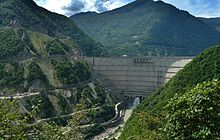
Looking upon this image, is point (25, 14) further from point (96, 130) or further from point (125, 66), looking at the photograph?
point (96, 130)

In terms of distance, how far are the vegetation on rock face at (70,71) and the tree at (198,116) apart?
288 ft

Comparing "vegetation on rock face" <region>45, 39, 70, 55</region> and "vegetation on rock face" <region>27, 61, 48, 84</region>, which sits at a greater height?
"vegetation on rock face" <region>45, 39, 70, 55</region>

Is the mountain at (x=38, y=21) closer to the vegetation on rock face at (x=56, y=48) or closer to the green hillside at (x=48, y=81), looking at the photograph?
the green hillside at (x=48, y=81)

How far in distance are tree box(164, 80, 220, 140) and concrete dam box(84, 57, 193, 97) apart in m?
93.5

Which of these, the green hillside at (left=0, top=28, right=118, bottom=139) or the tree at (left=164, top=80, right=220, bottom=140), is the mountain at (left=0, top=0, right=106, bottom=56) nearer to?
the green hillside at (left=0, top=28, right=118, bottom=139)

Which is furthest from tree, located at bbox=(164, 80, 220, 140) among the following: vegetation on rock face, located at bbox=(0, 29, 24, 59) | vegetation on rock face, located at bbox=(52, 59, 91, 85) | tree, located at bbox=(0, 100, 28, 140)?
vegetation on rock face, located at bbox=(0, 29, 24, 59)

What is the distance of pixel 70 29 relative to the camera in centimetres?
16175

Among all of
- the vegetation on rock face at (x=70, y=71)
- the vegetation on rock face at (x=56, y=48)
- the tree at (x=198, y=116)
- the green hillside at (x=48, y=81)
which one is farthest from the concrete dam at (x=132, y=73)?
the tree at (x=198, y=116)

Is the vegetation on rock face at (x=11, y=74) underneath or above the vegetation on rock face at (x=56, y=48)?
underneath

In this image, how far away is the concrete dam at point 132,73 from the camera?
367ft

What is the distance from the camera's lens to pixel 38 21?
135500 millimetres

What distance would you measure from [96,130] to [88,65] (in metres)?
31.9

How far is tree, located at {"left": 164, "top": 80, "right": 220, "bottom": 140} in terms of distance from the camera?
16.1 meters

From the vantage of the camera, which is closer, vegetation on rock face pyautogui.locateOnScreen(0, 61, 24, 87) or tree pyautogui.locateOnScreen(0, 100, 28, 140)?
tree pyautogui.locateOnScreen(0, 100, 28, 140)
